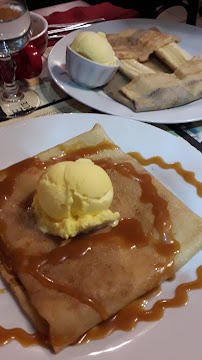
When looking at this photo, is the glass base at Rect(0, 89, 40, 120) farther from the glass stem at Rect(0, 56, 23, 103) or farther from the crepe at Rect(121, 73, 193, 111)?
the crepe at Rect(121, 73, 193, 111)

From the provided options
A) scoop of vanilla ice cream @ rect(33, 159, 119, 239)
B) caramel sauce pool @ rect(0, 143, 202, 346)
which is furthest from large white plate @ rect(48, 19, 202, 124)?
scoop of vanilla ice cream @ rect(33, 159, 119, 239)

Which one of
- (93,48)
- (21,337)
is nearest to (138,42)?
(93,48)

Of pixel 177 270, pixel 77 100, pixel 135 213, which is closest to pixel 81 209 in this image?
pixel 135 213

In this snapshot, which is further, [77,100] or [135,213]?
[77,100]

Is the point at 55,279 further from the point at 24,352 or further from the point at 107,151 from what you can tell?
the point at 107,151

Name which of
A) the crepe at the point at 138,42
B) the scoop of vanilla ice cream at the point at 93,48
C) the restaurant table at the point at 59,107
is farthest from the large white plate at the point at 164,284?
the crepe at the point at 138,42

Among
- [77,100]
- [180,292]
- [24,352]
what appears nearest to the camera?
[24,352]

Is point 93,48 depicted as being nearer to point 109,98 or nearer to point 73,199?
point 109,98
